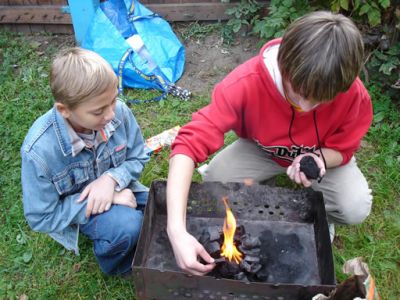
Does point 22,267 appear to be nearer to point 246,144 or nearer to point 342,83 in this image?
point 246,144

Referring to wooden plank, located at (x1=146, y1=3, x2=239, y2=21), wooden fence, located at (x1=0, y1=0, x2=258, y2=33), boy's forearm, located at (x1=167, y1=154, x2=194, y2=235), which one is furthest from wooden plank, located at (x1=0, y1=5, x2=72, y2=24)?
boy's forearm, located at (x1=167, y1=154, x2=194, y2=235)

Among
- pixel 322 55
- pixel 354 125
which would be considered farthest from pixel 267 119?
pixel 322 55

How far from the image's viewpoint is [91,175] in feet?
7.14

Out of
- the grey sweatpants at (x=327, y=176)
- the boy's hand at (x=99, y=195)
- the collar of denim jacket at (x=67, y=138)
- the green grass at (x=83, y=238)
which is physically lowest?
the green grass at (x=83, y=238)

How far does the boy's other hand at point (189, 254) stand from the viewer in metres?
1.64

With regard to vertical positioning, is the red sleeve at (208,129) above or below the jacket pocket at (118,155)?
above

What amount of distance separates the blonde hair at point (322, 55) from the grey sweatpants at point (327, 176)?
0.87 m

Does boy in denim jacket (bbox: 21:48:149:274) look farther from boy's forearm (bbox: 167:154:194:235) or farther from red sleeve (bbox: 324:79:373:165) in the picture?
red sleeve (bbox: 324:79:373:165)

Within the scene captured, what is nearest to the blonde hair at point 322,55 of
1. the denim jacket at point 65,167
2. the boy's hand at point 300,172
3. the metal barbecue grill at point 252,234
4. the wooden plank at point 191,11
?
the boy's hand at point 300,172

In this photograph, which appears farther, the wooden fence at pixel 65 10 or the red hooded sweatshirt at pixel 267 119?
the wooden fence at pixel 65 10

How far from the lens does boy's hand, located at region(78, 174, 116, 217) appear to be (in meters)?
2.06

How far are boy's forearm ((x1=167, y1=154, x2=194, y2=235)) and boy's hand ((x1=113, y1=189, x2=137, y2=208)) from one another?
44cm

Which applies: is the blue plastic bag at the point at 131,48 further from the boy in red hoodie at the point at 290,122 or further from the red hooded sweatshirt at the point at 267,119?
the red hooded sweatshirt at the point at 267,119

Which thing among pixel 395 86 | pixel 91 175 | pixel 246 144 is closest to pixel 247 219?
pixel 246 144
